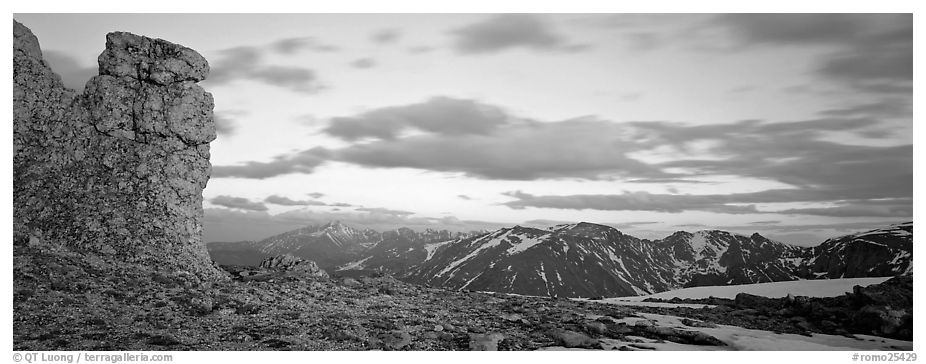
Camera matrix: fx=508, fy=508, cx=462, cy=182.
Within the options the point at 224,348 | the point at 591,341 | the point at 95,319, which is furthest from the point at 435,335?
the point at 95,319

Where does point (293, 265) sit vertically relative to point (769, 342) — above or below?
above

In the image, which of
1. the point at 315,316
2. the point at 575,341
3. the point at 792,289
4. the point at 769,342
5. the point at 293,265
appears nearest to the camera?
the point at 575,341

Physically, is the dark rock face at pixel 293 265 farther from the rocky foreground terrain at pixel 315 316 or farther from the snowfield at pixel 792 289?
the snowfield at pixel 792 289

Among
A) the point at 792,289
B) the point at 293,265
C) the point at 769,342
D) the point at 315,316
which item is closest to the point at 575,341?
the point at 769,342

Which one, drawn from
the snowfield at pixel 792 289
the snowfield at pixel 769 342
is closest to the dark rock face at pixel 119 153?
the snowfield at pixel 769 342

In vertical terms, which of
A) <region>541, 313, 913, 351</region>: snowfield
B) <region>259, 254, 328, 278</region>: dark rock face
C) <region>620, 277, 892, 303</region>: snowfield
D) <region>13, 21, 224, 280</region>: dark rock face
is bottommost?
<region>620, 277, 892, 303</region>: snowfield
